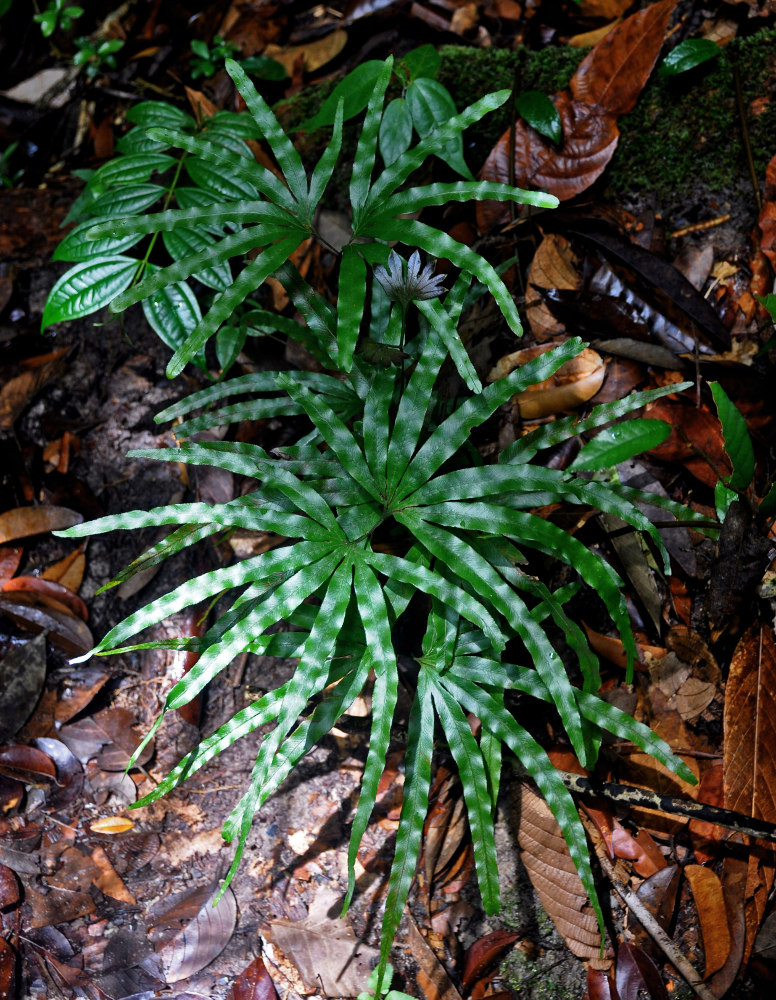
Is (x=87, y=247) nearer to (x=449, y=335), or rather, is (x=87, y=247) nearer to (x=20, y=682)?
(x=449, y=335)

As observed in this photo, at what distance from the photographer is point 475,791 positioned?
128cm

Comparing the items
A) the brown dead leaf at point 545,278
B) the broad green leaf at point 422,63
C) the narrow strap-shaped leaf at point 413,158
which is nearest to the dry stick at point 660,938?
the brown dead leaf at point 545,278

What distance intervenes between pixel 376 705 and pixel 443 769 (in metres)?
0.49

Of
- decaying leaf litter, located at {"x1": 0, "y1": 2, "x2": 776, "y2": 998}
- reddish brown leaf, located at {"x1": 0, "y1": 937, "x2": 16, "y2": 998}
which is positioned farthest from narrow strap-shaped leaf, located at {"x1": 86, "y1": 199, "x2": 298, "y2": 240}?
reddish brown leaf, located at {"x1": 0, "y1": 937, "x2": 16, "y2": 998}

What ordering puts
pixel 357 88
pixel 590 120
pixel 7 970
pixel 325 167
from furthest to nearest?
pixel 590 120
pixel 357 88
pixel 7 970
pixel 325 167

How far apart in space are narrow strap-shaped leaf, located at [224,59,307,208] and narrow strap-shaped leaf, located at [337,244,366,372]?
20cm

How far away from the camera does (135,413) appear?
85.7 inches

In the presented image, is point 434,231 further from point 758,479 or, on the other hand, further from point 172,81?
point 172,81

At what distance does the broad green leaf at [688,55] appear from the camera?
1825 mm

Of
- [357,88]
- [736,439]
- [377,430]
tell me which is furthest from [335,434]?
[357,88]

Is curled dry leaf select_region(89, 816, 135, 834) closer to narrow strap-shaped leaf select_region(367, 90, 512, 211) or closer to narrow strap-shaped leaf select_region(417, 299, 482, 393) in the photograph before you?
narrow strap-shaped leaf select_region(417, 299, 482, 393)

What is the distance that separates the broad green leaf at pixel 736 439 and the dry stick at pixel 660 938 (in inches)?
34.1

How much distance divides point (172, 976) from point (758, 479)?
178cm

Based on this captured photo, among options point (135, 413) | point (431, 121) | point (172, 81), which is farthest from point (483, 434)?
point (172, 81)
